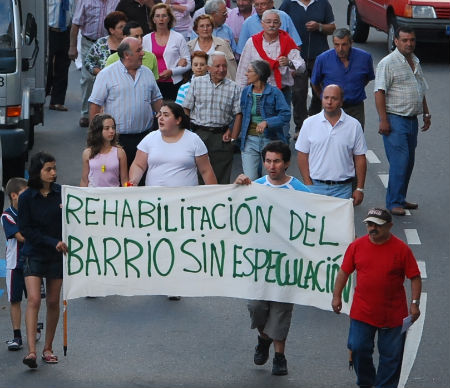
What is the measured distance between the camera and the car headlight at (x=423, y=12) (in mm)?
22438

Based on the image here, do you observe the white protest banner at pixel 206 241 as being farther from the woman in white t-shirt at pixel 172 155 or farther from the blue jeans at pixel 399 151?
the blue jeans at pixel 399 151

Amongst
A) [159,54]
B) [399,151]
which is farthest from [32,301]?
[159,54]

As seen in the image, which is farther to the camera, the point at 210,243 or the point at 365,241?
the point at 210,243

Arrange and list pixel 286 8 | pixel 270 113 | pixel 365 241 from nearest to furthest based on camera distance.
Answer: pixel 365 241 → pixel 270 113 → pixel 286 8

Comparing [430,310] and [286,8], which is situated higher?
[286,8]

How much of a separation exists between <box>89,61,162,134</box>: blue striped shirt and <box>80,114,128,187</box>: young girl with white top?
1.75m

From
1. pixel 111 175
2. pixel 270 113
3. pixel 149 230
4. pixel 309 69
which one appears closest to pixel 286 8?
pixel 309 69

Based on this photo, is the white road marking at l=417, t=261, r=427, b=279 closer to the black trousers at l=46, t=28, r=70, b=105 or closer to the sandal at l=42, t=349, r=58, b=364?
the sandal at l=42, t=349, r=58, b=364

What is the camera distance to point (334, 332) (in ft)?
36.9

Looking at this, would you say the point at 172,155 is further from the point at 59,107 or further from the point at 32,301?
the point at 59,107

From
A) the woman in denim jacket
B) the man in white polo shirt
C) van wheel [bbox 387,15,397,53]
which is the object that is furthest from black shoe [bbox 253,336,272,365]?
van wheel [bbox 387,15,397,53]

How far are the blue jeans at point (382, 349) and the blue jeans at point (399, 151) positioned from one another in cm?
534

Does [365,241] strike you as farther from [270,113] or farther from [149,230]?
[270,113]

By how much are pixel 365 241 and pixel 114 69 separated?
506 cm
